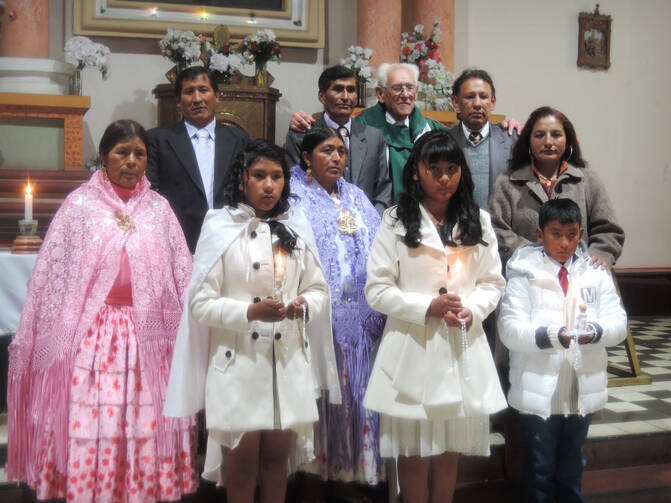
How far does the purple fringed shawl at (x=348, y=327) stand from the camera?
2861mm

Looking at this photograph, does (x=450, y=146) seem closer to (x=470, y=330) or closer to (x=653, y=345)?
(x=470, y=330)

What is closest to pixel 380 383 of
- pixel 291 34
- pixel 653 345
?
pixel 653 345

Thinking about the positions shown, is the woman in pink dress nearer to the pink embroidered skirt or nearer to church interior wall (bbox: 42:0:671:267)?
the pink embroidered skirt

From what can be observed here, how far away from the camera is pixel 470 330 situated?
2555 millimetres

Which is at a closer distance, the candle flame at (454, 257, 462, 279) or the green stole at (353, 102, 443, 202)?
the candle flame at (454, 257, 462, 279)

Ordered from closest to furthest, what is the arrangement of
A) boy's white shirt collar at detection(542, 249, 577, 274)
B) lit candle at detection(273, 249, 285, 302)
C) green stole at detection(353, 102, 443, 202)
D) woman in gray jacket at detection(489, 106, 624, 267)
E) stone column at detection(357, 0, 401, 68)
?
lit candle at detection(273, 249, 285, 302), boy's white shirt collar at detection(542, 249, 577, 274), woman in gray jacket at detection(489, 106, 624, 267), green stole at detection(353, 102, 443, 202), stone column at detection(357, 0, 401, 68)

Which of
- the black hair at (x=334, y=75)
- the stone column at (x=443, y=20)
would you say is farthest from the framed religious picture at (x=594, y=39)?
the black hair at (x=334, y=75)

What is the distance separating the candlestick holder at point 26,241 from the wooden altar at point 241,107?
2745 millimetres

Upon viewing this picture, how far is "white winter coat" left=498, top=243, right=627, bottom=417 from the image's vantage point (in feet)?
8.93

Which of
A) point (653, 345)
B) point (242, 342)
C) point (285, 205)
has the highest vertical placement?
point (285, 205)

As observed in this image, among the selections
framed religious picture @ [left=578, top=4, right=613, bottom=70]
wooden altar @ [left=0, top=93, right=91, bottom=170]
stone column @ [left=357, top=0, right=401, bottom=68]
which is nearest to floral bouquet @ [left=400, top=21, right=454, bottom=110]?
stone column @ [left=357, top=0, right=401, bottom=68]

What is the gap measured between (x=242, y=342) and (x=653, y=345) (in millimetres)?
5023

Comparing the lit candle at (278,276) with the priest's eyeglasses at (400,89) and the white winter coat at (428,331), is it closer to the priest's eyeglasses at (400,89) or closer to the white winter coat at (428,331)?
the white winter coat at (428,331)

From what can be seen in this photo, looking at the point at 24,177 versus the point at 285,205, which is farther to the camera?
the point at 24,177
